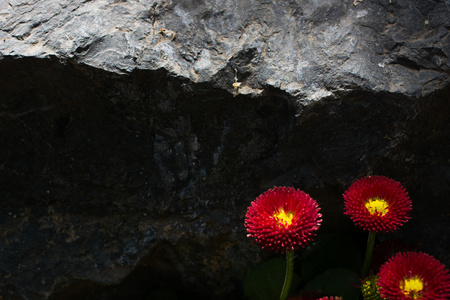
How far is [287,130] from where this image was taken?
4.50 feet

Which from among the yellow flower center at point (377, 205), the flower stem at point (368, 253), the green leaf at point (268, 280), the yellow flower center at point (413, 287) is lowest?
the yellow flower center at point (413, 287)

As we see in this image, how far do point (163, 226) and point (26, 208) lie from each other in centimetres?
47

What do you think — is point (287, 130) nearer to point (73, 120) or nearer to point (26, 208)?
point (73, 120)

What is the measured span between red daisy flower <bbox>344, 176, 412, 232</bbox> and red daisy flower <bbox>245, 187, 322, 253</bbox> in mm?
128

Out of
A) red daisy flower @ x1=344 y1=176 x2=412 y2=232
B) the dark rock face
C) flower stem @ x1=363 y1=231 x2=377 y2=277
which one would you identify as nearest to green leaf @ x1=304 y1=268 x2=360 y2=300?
flower stem @ x1=363 y1=231 x2=377 y2=277

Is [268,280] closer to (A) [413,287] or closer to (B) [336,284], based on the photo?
(B) [336,284]

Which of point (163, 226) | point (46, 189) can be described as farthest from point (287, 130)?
point (46, 189)

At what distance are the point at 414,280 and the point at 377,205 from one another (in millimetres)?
217

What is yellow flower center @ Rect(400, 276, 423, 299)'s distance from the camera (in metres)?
1.12

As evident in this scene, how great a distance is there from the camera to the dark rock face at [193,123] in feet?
4.33

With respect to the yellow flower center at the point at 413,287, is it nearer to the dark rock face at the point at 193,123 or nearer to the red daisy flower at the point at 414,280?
the red daisy flower at the point at 414,280

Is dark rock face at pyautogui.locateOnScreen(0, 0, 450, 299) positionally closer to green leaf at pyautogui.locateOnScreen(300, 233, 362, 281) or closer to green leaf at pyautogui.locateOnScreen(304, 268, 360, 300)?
green leaf at pyautogui.locateOnScreen(300, 233, 362, 281)

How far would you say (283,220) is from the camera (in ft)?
3.96

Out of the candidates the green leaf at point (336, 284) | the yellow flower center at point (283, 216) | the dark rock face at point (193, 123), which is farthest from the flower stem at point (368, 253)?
the yellow flower center at point (283, 216)
